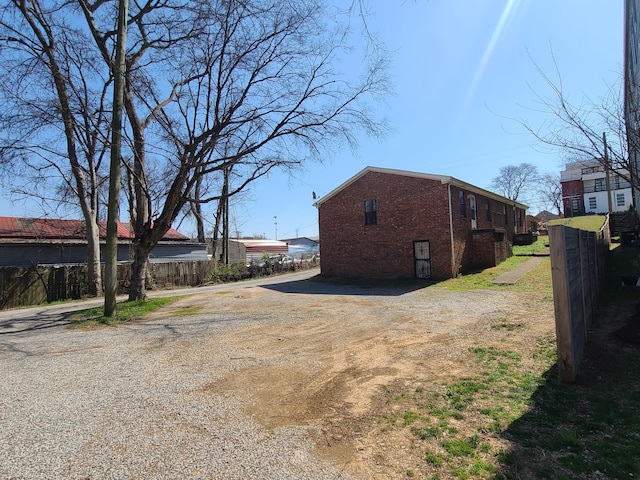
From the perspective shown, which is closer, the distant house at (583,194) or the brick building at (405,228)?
the brick building at (405,228)

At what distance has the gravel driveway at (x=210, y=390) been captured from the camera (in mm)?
2820

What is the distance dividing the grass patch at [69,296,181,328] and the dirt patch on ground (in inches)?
34.0

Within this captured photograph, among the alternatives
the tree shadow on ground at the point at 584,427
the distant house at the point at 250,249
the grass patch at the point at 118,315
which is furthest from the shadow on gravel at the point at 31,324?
the distant house at the point at 250,249

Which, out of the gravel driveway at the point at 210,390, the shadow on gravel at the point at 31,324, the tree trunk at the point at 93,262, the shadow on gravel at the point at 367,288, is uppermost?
the tree trunk at the point at 93,262

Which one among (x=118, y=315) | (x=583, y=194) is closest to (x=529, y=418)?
(x=118, y=315)

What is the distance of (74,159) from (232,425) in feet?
57.9

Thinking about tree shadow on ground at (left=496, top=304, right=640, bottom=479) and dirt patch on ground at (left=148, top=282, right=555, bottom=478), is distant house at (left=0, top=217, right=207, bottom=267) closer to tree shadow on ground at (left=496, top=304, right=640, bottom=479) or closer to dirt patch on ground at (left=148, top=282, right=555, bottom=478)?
dirt patch on ground at (left=148, top=282, right=555, bottom=478)

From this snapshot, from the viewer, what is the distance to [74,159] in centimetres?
1655

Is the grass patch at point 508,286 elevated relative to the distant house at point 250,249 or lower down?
lower down

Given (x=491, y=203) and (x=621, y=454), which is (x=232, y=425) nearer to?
(x=621, y=454)

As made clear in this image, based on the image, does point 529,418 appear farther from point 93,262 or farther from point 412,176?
point 93,262

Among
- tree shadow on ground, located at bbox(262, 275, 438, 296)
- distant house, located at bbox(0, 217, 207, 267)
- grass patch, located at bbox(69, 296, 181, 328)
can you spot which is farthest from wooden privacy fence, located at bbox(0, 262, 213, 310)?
tree shadow on ground, located at bbox(262, 275, 438, 296)

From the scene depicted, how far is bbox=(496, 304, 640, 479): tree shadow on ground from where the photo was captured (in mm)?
2545

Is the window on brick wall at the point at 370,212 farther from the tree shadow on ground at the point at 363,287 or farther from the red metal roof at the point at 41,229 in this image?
the red metal roof at the point at 41,229
